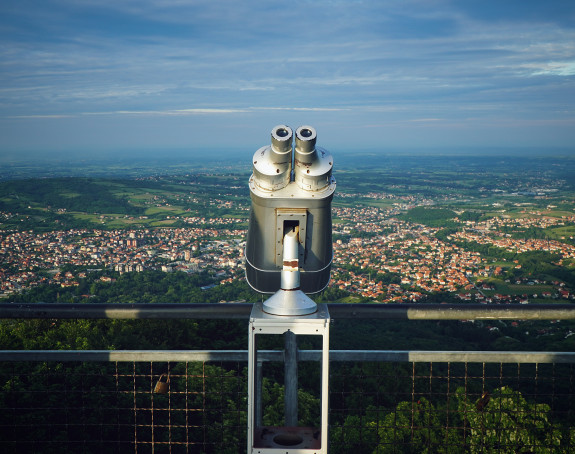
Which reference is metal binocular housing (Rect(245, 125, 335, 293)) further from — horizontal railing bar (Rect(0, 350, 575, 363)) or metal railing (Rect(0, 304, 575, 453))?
horizontal railing bar (Rect(0, 350, 575, 363))

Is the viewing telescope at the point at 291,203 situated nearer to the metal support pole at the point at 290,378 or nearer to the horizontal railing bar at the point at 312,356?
the metal support pole at the point at 290,378

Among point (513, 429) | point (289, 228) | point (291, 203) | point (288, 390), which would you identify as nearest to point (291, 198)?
point (291, 203)

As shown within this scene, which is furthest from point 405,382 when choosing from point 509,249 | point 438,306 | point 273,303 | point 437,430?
point 509,249

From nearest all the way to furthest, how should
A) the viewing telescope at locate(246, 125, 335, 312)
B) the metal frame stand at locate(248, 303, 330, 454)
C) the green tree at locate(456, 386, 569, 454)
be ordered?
the metal frame stand at locate(248, 303, 330, 454), the viewing telescope at locate(246, 125, 335, 312), the green tree at locate(456, 386, 569, 454)

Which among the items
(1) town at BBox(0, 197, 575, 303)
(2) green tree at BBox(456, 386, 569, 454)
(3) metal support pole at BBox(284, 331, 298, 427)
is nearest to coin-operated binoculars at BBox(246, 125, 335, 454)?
(3) metal support pole at BBox(284, 331, 298, 427)

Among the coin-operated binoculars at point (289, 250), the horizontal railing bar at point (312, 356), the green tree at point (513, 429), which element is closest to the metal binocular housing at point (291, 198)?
the coin-operated binoculars at point (289, 250)

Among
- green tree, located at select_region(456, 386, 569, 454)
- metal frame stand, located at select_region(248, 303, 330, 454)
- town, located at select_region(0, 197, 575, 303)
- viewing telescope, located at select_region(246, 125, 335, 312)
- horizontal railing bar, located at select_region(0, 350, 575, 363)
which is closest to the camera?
metal frame stand, located at select_region(248, 303, 330, 454)

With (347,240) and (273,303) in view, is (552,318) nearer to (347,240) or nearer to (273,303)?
(273,303)
